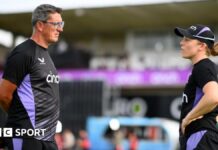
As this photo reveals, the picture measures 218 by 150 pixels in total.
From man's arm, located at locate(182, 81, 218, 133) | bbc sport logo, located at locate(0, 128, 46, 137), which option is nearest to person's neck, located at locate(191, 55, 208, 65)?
man's arm, located at locate(182, 81, 218, 133)

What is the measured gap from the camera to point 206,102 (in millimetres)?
4844

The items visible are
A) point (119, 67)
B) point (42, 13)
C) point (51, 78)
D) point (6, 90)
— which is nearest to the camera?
point (6, 90)

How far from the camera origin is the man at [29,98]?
15.3 feet

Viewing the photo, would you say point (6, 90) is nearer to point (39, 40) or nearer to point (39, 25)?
point (39, 40)

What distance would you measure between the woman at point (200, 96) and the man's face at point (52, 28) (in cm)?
114

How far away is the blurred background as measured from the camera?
843 inches

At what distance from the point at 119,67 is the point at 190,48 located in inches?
912

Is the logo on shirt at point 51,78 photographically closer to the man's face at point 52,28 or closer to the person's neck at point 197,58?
the man's face at point 52,28

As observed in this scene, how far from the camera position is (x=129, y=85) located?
1053 inches

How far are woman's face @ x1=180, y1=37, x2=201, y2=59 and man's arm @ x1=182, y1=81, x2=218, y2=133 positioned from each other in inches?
16.1

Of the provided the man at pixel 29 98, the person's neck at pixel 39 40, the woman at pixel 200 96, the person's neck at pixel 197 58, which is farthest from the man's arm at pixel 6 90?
the person's neck at pixel 197 58

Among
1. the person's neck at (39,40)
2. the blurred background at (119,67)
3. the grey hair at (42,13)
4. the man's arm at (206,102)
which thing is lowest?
the blurred background at (119,67)

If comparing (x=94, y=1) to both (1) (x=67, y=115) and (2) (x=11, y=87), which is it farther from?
(2) (x=11, y=87)

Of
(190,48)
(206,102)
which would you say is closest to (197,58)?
(190,48)
